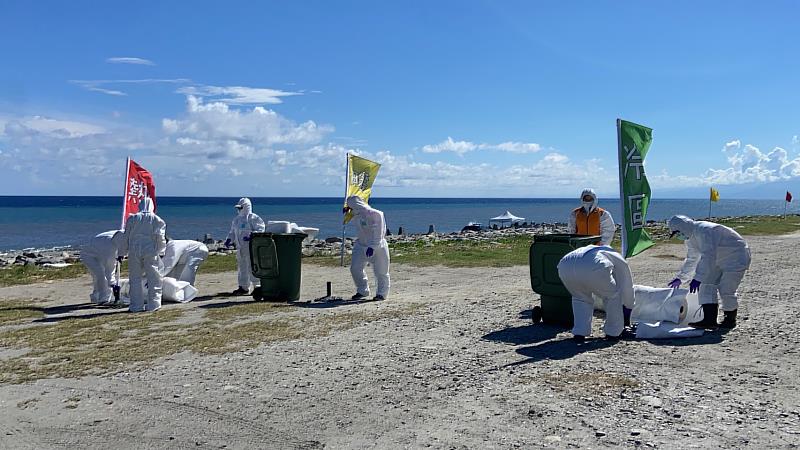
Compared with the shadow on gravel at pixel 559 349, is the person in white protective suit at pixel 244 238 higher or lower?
higher

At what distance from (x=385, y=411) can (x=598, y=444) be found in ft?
5.74

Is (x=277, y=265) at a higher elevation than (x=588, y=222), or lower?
lower

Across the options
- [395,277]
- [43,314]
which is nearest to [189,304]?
[43,314]

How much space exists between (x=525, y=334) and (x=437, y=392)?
2.69 m

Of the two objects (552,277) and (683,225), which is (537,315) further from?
(683,225)

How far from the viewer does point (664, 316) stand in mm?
8539

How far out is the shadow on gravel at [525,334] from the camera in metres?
8.12

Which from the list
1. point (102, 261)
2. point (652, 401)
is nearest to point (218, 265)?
point (102, 261)

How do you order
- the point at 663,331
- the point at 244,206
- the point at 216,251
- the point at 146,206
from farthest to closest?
the point at 216,251 → the point at 244,206 → the point at 146,206 → the point at 663,331

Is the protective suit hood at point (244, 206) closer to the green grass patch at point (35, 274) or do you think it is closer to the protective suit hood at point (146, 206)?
the protective suit hood at point (146, 206)

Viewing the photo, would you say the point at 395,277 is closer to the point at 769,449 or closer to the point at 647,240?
the point at 647,240

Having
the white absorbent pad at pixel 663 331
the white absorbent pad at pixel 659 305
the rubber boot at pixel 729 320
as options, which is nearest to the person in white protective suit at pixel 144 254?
the white absorbent pad at pixel 659 305

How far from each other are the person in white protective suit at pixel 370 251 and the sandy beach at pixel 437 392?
2.47m

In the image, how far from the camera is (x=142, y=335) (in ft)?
29.9
